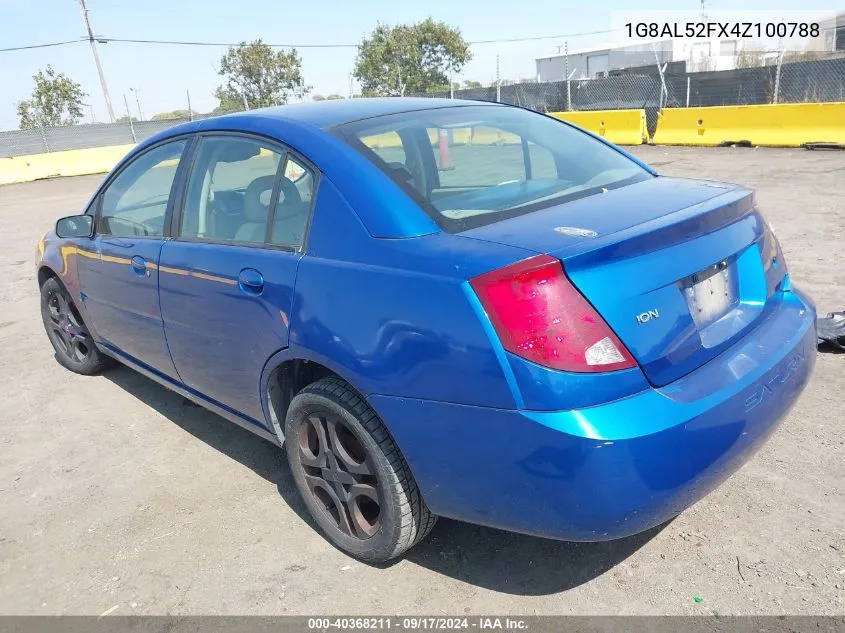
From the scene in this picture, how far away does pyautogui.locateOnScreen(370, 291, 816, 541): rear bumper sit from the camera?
185 centimetres

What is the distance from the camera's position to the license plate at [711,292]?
2.15 m

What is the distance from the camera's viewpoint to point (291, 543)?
274cm

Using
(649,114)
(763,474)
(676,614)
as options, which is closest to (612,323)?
(676,614)

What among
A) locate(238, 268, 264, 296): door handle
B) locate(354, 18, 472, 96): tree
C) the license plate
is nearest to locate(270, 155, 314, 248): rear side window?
locate(238, 268, 264, 296): door handle

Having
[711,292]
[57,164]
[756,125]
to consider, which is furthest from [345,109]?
[57,164]

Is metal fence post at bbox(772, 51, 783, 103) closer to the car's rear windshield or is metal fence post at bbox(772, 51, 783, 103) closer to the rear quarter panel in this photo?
the car's rear windshield

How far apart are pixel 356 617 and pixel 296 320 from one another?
3.45 ft

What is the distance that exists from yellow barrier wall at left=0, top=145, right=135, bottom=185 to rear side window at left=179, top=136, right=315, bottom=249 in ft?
70.0

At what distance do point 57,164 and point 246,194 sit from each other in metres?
24.1

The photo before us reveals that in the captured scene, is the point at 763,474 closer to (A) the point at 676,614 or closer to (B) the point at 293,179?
(A) the point at 676,614

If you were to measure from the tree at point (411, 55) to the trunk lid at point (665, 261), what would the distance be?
5090 centimetres

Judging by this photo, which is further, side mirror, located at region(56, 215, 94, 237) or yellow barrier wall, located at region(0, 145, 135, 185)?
yellow barrier wall, located at region(0, 145, 135, 185)

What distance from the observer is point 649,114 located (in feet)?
55.7

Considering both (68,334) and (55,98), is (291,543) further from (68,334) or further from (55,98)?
(55,98)
